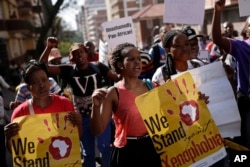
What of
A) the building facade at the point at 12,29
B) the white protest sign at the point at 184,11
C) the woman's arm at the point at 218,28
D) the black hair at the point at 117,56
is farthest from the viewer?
the building facade at the point at 12,29

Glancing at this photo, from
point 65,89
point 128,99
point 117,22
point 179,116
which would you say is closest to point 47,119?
point 128,99

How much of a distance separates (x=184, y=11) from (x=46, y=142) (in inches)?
85.1

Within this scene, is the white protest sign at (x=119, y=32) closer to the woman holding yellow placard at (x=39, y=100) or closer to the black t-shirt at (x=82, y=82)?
the black t-shirt at (x=82, y=82)

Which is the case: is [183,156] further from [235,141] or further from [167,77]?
[235,141]

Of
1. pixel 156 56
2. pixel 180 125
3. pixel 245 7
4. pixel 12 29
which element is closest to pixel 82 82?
pixel 156 56

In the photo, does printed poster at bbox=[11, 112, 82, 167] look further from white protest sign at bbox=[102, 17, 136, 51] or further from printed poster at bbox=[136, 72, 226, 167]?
white protest sign at bbox=[102, 17, 136, 51]

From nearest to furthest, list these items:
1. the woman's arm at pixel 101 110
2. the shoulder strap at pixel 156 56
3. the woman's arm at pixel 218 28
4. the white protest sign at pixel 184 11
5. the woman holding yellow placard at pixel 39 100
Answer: the woman's arm at pixel 101 110, the woman holding yellow placard at pixel 39 100, the woman's arm at pixel 218 28, the white protest sign at pixel 184 11, the shoulder strap at pixel 156 56

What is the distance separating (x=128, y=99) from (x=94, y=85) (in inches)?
81.1

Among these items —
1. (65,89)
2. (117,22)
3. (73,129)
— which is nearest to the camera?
(73,129)

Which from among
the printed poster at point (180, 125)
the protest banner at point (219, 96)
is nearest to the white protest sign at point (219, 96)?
the protest banner at point (219, 96)

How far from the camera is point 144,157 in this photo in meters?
3.56

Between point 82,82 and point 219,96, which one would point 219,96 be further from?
point 82,82

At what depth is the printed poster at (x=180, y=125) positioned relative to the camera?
340cm

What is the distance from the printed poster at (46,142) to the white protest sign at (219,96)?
1009 mm
